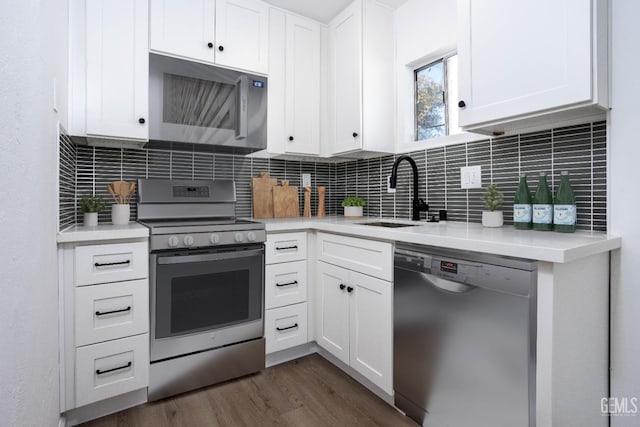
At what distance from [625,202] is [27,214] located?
77.2 inches

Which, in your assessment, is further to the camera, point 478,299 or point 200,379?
point 200,379

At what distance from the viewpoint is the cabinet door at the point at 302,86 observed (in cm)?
255

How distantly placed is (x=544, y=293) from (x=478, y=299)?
228 mm

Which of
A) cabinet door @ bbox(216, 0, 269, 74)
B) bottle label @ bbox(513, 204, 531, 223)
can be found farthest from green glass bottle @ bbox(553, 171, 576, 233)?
cabinet door @ bbox(216, 0, 269, 74)

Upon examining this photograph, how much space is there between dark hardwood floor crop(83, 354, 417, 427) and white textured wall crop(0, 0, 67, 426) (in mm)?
488

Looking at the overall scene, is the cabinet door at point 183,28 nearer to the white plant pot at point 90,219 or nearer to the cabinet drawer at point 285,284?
the white plant pot at point 90,219

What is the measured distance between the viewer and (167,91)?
203 centimetres

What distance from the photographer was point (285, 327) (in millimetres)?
2193

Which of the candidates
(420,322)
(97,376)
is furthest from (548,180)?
(97,376)

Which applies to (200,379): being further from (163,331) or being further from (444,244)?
(444,244)

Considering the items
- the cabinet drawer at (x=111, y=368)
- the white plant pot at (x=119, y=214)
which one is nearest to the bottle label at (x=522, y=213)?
the cabinet drawer at (x=111, y=368)

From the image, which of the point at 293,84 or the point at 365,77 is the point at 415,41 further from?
the point at 293,84

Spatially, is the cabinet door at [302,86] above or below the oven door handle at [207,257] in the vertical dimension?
above

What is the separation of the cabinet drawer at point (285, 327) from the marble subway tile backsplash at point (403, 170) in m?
0.86
